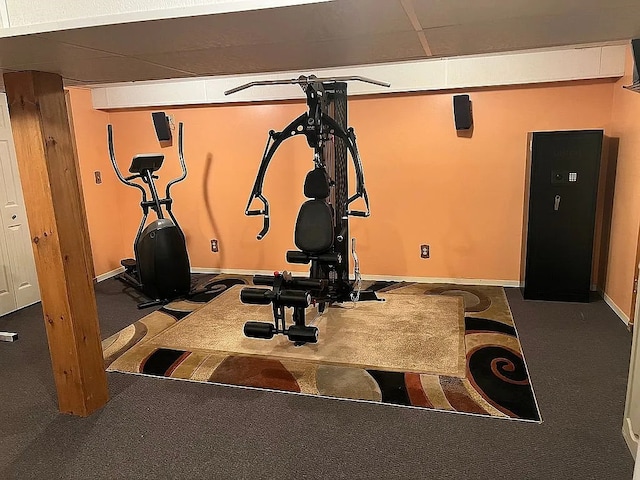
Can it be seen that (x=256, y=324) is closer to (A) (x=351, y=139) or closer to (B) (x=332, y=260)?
(B) (x=332, y=260)

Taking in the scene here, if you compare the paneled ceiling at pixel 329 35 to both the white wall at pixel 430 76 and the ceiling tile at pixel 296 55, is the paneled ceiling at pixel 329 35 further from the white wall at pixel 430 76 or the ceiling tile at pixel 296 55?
the white wall at pixel 430 76

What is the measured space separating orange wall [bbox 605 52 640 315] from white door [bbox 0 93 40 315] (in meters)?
5.38

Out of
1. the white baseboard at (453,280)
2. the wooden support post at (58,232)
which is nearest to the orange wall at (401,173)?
the white baseboard at (453,280)

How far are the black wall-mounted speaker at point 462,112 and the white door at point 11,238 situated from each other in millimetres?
4147

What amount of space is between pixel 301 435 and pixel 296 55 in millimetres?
1865

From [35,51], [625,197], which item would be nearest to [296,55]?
[35,51]

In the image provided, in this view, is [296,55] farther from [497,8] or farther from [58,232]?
[58,232]

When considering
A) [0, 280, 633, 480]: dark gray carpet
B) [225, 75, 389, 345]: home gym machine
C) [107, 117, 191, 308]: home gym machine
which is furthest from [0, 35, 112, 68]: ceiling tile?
[107, 117, 191, 308]: home gym machine

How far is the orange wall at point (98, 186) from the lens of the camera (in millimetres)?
5299

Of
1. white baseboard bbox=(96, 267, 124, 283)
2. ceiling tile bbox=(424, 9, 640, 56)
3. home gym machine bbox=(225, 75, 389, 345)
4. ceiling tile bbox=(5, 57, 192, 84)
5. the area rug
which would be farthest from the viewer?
white baseboard bbox=(96, 267, 124, 283)

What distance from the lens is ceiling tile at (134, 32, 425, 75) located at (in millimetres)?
1718

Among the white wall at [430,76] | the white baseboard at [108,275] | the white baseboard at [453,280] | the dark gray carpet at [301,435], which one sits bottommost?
the dark gray carpet at [301,435]

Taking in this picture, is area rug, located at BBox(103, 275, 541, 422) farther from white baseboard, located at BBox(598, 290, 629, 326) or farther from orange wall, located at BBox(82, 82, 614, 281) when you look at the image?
white baseboard, located at BBox(598, 290, 629, 326)

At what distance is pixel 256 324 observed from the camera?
3.29 meters
